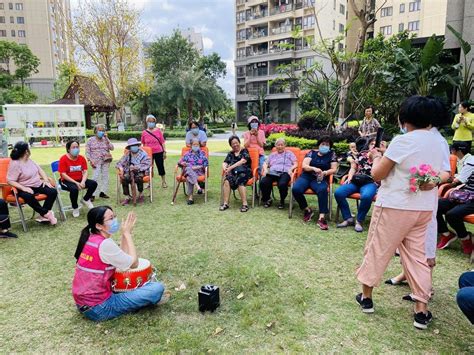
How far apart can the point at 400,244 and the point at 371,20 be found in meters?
9.26

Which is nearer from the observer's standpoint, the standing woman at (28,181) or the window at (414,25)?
the standing woman at (28,181)

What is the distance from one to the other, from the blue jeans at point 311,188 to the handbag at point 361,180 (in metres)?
0.46

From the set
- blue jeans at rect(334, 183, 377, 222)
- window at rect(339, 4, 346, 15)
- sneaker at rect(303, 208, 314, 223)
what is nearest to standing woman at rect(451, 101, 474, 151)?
blue jeans at rect(334, 183, 377, 222)

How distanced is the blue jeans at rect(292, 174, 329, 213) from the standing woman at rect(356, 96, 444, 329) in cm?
252

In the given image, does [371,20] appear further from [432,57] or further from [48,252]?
[48,252]

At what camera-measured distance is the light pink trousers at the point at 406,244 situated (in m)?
2.77

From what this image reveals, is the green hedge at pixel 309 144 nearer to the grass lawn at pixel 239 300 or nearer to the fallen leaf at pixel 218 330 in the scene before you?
the grass lawn at pixel 239 300

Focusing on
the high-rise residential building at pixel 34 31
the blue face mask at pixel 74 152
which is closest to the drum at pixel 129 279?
the blue face mask at pixel 74 152

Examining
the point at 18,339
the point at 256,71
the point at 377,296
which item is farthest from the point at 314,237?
the point at 256,71

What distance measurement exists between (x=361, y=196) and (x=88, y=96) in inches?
1072

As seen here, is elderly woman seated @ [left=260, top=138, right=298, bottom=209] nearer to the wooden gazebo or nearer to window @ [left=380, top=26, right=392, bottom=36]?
the wooden gazebo

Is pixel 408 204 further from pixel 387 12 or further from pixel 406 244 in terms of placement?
pixel 387 12

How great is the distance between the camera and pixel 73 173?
6.23 meters

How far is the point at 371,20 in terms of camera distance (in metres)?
10.2
